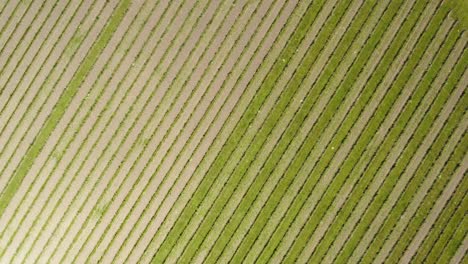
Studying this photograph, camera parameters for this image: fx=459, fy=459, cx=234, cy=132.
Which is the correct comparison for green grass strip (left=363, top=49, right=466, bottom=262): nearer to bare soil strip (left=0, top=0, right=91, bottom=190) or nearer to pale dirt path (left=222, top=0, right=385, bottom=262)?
pale dirt path (left=222, top=0, right=385, bottom=262)

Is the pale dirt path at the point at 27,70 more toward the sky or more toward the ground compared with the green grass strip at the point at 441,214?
more toward the ground

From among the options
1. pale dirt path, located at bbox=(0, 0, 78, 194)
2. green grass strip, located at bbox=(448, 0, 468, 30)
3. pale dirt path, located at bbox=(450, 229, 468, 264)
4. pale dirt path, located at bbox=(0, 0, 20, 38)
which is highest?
green grass strip, located at bbox=(448, 0, 468, 30)

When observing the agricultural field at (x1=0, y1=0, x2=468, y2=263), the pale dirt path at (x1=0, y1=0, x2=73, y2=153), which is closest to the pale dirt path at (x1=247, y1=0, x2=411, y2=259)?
the agricultural field at (x1=0, y1=0, x2=468, y2=263)

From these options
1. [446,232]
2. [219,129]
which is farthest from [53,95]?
[446,232]

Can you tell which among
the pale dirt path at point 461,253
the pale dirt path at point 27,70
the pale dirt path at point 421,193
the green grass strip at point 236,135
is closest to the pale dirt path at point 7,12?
the pale dirt path at point 27,70

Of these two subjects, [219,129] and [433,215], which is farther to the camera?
[219,129]

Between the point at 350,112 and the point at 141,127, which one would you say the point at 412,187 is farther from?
the point at 141,127

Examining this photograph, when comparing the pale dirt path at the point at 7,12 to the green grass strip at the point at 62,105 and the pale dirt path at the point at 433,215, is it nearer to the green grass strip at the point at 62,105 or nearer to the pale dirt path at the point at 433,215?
the green grass strip at the point at 62,105
